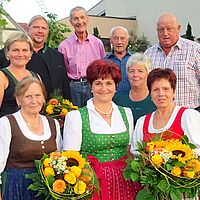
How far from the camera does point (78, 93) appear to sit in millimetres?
5438

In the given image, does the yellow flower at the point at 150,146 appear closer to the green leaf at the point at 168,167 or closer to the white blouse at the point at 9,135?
the green leaf at the point at 168,167

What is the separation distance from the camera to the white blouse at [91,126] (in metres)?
3.41

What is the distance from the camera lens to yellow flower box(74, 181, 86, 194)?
9.57 feet

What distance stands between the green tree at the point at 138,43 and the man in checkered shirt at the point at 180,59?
803 inches

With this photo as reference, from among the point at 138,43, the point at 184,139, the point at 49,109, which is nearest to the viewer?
the point at 184,139

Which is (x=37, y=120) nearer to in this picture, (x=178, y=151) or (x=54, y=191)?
(x=54, y=191)

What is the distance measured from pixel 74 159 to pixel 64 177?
0.61ft

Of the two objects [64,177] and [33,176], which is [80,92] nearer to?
[33,176]

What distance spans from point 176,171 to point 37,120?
1.23 m

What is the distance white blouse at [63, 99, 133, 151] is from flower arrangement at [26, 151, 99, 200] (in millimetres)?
290

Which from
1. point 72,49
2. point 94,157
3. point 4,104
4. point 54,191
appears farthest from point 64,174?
point 72,49

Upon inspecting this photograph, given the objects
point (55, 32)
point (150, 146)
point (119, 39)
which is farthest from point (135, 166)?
point (55, 32)

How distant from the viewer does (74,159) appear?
3090mm

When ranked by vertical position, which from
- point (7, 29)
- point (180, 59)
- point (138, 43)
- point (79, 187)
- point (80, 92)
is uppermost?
point (138, 43)
